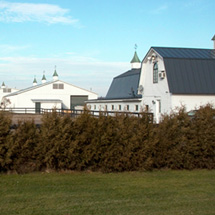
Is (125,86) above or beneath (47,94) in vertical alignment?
beneath

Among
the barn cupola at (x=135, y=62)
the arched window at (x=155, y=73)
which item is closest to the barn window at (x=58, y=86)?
the barn cupola at (x=135, y=62)

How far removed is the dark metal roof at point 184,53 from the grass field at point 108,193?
65.0 ft

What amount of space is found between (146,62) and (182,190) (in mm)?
25479

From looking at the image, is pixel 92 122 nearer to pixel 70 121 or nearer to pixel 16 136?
pixel 70 121

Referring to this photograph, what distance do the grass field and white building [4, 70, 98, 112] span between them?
45.9 meters

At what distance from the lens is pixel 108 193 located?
26.0 ft

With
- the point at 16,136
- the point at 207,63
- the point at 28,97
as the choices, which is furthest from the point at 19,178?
the point at 28,97

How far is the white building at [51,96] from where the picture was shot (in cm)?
5616

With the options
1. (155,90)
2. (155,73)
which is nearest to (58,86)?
(155,73)

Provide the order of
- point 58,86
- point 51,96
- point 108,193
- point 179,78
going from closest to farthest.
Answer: point 108,193 < point 179,78 < point 51,96 < point 58,86

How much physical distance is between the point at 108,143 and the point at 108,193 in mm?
2833

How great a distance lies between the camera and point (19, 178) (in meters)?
9.30

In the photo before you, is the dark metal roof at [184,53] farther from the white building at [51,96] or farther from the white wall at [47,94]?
the white wall at [47,94]

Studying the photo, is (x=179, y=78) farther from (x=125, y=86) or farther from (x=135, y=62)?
(x=135, y=62)
